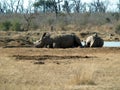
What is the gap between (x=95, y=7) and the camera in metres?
106

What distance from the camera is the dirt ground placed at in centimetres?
1370

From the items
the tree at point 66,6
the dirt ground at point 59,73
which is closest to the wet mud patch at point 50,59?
the dirt ground at point 59,73

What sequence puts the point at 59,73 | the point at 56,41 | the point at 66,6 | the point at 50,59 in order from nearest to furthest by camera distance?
the point at 59,73 → the point at 50,59 → the point at 56,41 → the point at 66,6

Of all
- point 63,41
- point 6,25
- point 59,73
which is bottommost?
point 6,25

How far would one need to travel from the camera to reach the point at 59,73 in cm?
1669

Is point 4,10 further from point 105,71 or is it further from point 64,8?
point 105,71

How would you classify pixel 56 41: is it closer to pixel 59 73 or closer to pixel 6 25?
pixel 59 73

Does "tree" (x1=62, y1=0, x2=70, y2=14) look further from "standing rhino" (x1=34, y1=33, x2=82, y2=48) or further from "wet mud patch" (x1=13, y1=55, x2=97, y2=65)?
"wet mud patch" (x1=13, y1=55, x2=97, y2=65)

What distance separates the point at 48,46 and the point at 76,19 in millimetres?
51757

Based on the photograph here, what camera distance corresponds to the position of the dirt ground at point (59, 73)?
539 inches

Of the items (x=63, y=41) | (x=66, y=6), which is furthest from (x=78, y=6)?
(x=63, y=41)

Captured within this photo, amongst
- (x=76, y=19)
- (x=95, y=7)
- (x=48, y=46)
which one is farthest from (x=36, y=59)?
(x=95, y=7)

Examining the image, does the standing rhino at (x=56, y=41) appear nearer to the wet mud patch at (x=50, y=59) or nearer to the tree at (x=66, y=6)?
the wet mud patch at (x=50, y=59)

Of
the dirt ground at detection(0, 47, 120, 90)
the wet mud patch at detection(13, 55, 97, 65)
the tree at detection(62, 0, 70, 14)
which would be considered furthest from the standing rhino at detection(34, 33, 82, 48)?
the tree at detection(62, 0, 70, 14)
